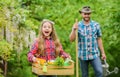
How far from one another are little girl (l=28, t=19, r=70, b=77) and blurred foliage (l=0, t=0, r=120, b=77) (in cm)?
146

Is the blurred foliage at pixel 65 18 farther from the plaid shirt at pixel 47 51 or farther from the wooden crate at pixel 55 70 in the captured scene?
the wooden crate at pixel 55 70

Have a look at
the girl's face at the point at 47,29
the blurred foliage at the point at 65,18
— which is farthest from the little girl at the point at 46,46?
the blurred foliage at the point at 65,18

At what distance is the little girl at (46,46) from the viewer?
7105mm

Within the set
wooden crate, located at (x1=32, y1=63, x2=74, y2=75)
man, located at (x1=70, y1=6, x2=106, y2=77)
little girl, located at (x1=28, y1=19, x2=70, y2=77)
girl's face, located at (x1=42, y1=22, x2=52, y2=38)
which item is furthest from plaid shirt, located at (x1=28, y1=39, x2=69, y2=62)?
man, located at (x1=70, y1=6, x2=106, y2=77)

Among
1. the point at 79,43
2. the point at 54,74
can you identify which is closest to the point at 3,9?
the point at 79,43

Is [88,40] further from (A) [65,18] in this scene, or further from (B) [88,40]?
(A) [65,18]

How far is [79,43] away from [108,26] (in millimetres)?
2900

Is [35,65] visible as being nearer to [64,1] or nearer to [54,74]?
[54,74]

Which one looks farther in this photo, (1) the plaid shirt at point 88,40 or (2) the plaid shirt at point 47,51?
(1) the plaid shirt at point 88,40

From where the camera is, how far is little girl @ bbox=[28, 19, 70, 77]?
7.11 metres

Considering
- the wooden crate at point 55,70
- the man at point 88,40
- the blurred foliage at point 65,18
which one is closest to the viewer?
the wooden crate at point 55,70

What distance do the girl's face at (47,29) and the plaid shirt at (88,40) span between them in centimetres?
69

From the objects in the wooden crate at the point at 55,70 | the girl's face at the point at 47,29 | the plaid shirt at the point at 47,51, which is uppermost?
the girl's face at the point at 47,29

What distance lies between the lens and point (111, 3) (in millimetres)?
10273
